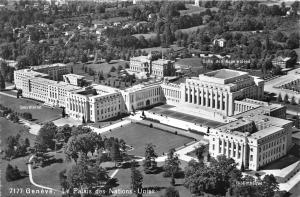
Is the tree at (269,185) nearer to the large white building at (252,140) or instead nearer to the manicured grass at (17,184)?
the large white building at (252,140)

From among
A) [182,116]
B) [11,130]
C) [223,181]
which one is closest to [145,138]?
[182,116]

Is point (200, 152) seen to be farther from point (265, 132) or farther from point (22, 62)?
point (22, 62)

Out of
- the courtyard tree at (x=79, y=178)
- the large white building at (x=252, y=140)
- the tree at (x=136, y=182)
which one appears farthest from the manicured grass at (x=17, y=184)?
the large white building at (x=252, y=140)

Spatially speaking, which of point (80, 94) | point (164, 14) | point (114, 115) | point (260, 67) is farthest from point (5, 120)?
point (164, 14)

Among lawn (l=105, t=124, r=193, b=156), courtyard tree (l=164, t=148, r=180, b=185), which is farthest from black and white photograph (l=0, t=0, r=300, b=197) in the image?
lawn (l=105, t=124, r=193, b=156)

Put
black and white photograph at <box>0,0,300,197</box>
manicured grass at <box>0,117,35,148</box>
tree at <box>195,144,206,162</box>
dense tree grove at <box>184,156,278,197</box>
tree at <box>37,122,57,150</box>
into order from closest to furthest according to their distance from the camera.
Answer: dense tree grove at <box>184,156,278,197</box>
black and white photograph at <box>0,0,300,197</box>
tree at <box>195,144,206,162</box>
tree at <box>37,122,57,150</box>
manicured grass at <box>0,117,35,148</box>

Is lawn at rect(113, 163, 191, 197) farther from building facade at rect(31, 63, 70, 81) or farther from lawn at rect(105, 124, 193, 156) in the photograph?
building facade at rect(31, 63, 70, 81)
